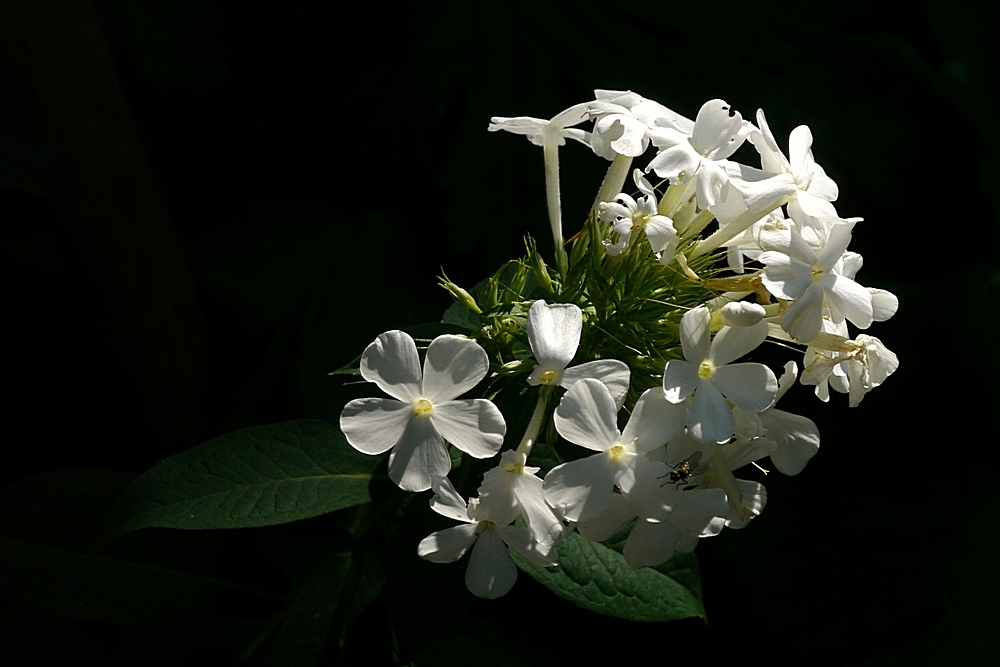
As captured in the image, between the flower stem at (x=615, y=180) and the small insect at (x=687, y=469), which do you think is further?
the flower stem at (x=615, y=180)

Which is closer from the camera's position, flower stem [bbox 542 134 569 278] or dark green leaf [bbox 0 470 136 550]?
flower stem [bbox 542 134 569 278]

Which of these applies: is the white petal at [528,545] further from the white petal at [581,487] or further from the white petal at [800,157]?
the white petal at [800,157]

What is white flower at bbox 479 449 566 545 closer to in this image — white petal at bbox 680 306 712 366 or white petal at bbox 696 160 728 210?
white petal at bbox 680 306 712 366

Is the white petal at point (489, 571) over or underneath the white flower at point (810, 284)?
underneath

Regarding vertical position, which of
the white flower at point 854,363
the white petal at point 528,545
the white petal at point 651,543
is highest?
the white flower at point 854,363

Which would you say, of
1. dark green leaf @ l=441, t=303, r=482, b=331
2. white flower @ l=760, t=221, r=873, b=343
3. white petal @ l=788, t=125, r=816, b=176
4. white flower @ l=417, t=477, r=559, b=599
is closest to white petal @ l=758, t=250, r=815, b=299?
white flower @ l=760, t=221, r=873, b=343

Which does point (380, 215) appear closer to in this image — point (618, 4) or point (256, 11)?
point (256, 11)

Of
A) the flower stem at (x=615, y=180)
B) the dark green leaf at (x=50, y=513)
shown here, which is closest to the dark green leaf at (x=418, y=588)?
the flower stem at (x=615, y=180)
